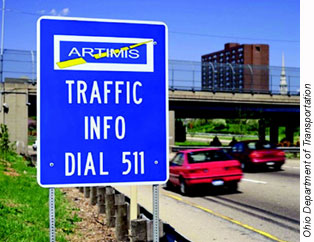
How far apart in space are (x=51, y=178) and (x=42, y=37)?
98cm

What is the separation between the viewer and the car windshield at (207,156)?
1706 cm

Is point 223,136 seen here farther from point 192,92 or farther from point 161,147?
point 161,147

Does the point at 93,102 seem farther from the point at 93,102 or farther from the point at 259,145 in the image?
the point at 259,145

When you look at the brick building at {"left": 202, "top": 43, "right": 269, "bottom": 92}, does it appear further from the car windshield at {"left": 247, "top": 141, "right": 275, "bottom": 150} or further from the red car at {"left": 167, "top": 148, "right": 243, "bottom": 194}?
the red car at {"left": 167, "top": 148, "right": 243, "bottom": 194}

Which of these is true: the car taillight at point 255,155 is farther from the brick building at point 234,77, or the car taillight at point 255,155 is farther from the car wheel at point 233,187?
the brick building at point 234,77

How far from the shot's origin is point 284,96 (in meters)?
60.3

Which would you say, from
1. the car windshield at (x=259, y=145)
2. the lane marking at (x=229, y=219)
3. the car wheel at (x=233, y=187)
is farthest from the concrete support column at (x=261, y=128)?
the lane marking at (x=229, y=219)

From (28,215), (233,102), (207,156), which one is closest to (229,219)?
(28,215)

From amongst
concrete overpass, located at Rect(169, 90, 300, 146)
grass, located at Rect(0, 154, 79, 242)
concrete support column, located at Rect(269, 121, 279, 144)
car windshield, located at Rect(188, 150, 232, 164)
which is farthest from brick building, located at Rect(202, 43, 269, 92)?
grass, located at Rect(0, 154, 79, 242)

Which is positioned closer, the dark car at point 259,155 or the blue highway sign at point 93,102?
the blue highway sign at point 93,102

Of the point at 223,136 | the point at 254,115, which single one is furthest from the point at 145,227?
the point at 223,136

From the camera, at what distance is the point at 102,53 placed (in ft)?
11.6

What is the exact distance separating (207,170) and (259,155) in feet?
29.2

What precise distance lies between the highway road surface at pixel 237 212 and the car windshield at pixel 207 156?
117 cm
